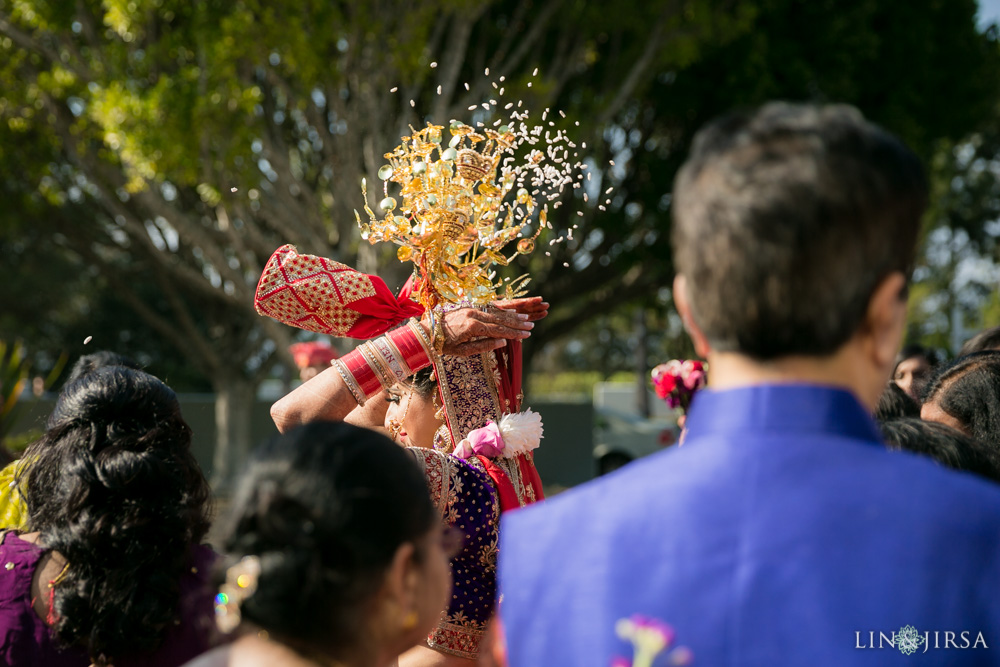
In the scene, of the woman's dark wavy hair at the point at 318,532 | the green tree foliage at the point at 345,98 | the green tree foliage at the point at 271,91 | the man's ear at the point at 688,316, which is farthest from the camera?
the green tree foliage at the point at 345,98

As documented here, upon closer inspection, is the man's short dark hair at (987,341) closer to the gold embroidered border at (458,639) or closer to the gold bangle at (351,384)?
the gold embroidered border at (458,639)

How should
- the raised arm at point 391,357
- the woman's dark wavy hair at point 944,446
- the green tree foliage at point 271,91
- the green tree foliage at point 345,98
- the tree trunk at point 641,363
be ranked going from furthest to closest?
the tree trunk at point 641,363
the green tree foliage at point 345,98
the green tree foliage at point 271,91
the raised arm at point 391,357
the woman's dark wavy hair at point 944,446

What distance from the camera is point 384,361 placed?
2.48m

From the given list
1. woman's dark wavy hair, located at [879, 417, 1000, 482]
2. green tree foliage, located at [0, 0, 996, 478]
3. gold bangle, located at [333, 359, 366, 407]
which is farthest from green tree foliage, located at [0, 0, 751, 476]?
woman's dark wavy hair, located at [879, 417, 1000, 482]

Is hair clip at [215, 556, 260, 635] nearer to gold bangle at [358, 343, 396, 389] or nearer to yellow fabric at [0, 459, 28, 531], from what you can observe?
gold bangle at [358, 343, 396, 389]

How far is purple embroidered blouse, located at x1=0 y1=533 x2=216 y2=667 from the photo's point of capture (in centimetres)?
202

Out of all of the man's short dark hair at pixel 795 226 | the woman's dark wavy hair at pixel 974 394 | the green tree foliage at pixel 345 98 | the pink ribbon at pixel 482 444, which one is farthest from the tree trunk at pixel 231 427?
the man's short dark hair at pixel 795 226

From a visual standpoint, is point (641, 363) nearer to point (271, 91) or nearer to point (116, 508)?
point (271, 91)

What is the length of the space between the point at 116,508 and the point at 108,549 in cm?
9

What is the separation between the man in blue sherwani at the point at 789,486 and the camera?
40.1 inches

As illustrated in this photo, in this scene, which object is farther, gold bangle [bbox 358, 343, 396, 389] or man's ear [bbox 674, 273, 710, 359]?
gold bangle [bbox 358, 343, 396, 389]

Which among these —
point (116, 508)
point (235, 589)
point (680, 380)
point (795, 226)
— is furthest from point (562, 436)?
point (795, 226)

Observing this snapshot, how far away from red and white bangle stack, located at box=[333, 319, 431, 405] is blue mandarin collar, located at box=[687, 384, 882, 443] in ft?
4.85

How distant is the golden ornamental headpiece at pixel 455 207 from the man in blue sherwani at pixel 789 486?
1.47 meters
